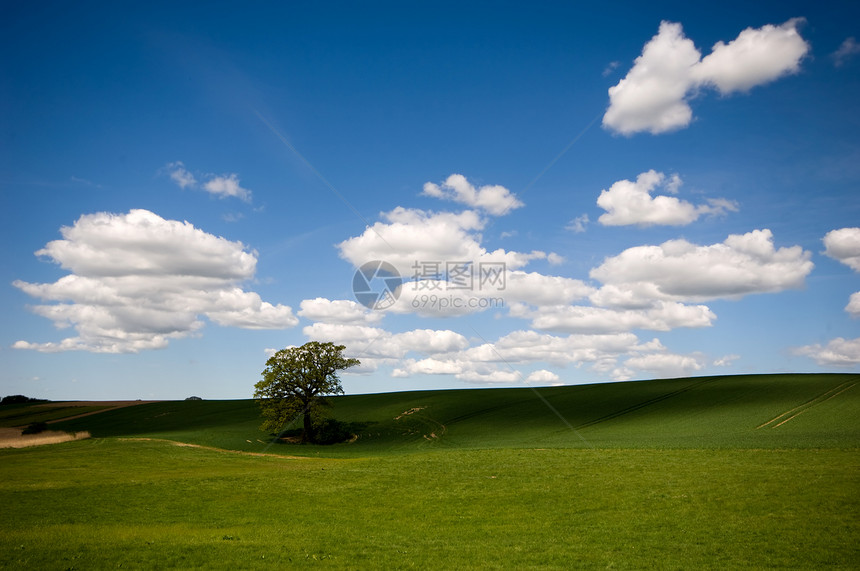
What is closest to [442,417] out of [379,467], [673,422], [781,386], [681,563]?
[673,422]

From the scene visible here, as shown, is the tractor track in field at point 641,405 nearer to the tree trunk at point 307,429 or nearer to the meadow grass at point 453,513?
the meadow grass at point 453,513

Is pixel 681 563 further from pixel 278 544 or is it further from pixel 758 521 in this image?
pixel 278 544

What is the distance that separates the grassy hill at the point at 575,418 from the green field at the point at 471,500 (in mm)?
630

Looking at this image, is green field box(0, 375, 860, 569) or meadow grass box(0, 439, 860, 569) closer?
meadow grass box(0, 439, 860, 569)

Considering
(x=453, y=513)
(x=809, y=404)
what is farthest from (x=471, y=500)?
(x=809, y=404)

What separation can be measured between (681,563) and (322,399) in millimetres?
49580

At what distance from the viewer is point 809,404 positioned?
187 ft

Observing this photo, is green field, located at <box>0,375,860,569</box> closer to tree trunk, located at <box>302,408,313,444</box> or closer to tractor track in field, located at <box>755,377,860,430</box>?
tractor track in field, located at <box>755,377,860,430</box>

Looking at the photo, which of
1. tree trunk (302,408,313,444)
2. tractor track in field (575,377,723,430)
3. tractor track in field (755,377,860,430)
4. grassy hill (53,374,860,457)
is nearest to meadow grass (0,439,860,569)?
grassy hill (53,374,860,457)

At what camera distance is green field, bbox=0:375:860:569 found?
17188mm

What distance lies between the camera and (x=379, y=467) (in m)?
37.1

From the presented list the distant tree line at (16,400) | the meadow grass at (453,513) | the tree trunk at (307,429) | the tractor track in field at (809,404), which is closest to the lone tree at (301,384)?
the tree trunk at (307,429)

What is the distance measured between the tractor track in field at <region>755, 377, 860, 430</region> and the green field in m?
0.44

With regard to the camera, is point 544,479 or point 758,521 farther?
point 544,479
